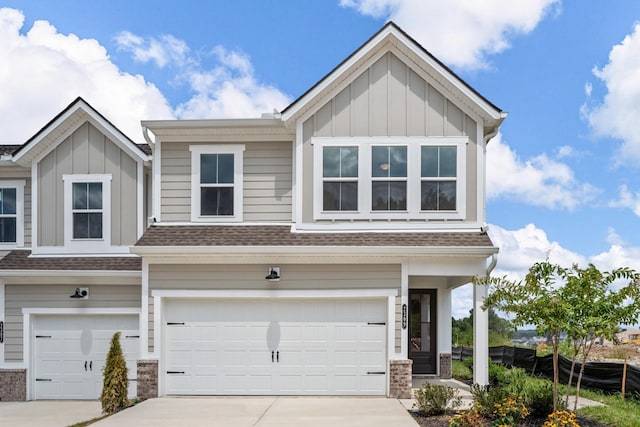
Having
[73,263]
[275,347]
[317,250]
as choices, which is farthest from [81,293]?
[317,250]

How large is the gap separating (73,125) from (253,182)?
4758 millimetres

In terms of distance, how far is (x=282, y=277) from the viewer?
11258mm

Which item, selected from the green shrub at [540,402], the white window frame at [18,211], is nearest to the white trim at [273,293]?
the green shrub at [540,402]

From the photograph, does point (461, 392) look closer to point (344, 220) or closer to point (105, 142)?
point (344, 220)

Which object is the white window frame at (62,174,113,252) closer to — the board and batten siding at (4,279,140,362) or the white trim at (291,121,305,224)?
the board and batten siding at (4,279,140,362)

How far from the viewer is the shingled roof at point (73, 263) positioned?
493 inches

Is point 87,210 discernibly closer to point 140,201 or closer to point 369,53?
point 140,201

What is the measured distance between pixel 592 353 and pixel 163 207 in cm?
1407

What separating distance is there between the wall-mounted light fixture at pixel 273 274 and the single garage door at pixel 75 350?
3714 millimetres

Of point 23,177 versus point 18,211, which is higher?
point 23,177

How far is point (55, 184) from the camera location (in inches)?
523

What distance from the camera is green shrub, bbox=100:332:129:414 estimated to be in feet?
33.8

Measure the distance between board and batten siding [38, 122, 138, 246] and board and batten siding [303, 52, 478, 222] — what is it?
4.57 meters

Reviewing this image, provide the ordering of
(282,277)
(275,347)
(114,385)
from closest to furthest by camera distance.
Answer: (114,385) → (282,277) → (275,347)
